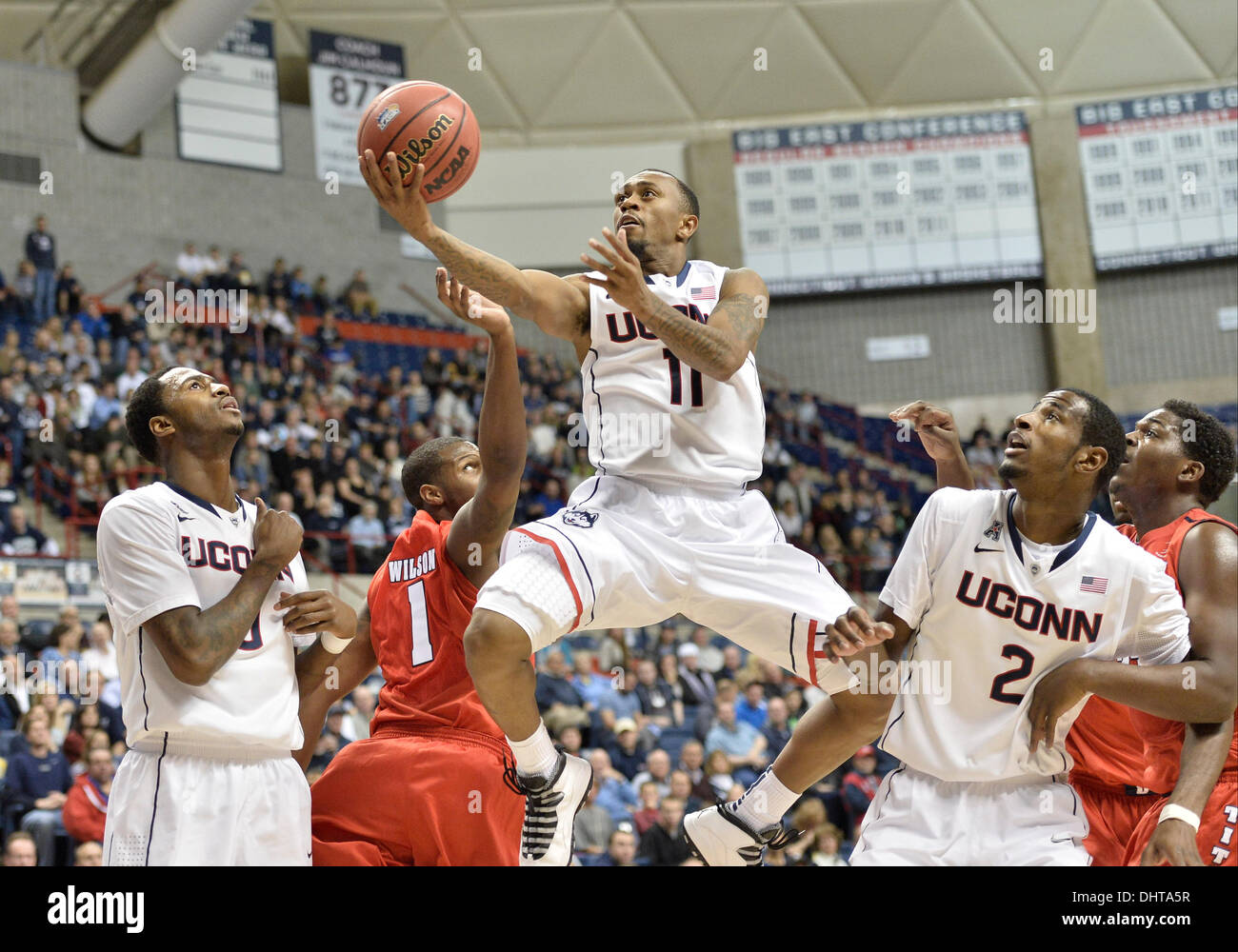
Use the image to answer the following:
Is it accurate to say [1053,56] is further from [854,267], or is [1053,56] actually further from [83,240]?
[83,240]

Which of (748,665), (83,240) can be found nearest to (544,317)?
(748,665)

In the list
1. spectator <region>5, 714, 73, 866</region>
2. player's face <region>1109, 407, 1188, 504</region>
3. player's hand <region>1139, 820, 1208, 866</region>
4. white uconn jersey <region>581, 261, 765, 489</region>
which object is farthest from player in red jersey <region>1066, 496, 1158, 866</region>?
spectator <region>5, 714, 73, 866</region>

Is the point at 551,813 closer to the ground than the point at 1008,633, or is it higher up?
closer to the ground

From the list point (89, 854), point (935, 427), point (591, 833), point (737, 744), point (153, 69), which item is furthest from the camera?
point (153, 69)

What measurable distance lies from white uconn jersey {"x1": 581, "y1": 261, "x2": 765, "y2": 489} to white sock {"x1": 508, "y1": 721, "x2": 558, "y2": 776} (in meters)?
0.93

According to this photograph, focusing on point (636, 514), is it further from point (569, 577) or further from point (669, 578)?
point (569, 577)

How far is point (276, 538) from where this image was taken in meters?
4.22

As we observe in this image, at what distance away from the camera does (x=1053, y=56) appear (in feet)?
73.2

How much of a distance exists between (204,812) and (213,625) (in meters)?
0.56

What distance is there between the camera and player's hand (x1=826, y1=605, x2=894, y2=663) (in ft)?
12.8

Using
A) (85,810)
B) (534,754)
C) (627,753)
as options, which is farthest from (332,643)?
(627,753)

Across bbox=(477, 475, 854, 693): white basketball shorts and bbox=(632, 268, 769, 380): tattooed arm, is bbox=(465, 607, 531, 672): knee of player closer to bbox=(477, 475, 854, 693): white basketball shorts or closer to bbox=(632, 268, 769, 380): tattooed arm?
bbox=(477, 475, 854, 693): white basketball shorts

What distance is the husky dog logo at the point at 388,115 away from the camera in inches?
177
